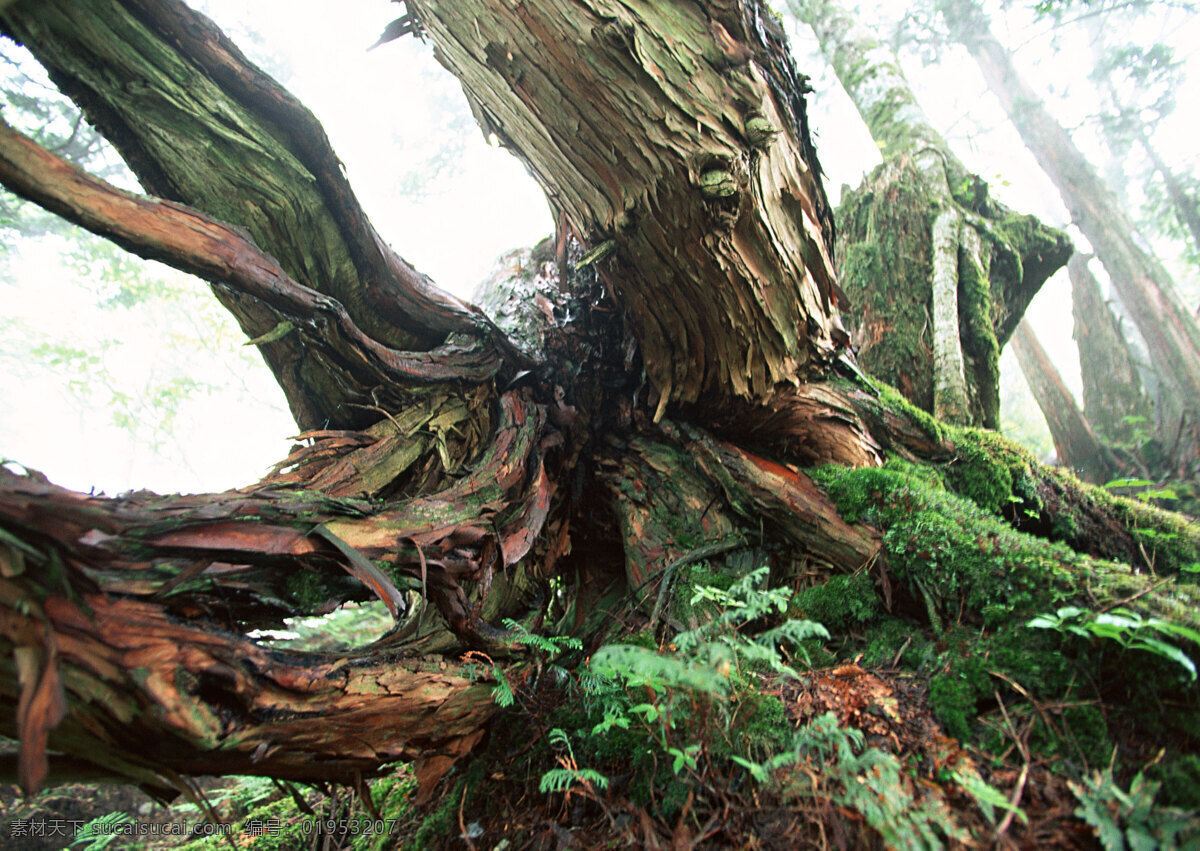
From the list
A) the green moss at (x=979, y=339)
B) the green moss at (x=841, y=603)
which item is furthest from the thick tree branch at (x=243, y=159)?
the green moss at (x=979, y=339)

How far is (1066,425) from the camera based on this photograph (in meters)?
7.76

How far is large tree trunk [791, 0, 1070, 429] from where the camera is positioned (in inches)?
161

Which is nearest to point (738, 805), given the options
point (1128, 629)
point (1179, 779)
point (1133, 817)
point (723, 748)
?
point (723, 748)

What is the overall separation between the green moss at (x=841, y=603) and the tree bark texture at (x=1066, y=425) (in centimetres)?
705

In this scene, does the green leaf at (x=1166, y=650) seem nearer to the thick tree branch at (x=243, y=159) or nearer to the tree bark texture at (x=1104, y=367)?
the thick tree branch at (x=243, y=159)

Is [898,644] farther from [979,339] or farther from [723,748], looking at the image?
[979,339]

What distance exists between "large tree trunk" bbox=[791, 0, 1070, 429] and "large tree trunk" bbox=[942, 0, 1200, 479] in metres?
4.60

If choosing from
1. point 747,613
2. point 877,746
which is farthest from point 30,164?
point 877,746

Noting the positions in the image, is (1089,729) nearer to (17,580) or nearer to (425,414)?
(17,580)

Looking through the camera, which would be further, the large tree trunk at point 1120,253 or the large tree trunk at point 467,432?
the large tree trunk at point 1120,253

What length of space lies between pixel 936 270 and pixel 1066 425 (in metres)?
5.78

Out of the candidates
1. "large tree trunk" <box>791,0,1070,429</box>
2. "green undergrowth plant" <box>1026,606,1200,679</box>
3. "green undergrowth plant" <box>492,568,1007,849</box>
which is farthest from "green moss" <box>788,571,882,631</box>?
"large tree trunk" <box>791,0,1070,429</box>

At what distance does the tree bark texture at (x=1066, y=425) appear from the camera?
23.7 feet

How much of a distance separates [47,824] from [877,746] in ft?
15.7
